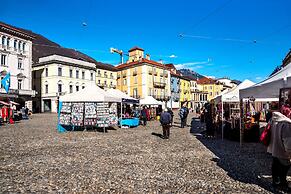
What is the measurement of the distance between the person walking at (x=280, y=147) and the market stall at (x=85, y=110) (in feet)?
34.7

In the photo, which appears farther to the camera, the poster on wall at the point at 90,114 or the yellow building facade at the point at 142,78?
the yellow building facade at the point at 142,78

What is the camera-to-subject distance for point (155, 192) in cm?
452

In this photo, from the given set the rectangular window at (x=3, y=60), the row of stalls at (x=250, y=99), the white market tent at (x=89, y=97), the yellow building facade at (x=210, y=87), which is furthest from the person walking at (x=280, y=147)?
the yellow building facade at (x=210, y=87)

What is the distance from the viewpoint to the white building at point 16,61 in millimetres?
41125

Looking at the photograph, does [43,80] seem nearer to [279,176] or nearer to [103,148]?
[103,148]

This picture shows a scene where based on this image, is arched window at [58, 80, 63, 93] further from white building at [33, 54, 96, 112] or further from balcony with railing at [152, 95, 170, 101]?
balcony with railing at [152, 95, 170, 101]

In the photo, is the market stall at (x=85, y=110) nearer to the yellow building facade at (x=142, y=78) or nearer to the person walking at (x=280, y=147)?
the person walking at (x=280, y=147)

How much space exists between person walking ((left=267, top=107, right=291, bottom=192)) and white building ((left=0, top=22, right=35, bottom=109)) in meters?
42.6

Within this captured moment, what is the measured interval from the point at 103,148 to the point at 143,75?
171ft

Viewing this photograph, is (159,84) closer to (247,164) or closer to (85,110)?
(85,110)

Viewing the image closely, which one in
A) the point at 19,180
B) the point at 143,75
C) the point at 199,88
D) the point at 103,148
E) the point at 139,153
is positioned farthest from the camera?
the point at 199,88

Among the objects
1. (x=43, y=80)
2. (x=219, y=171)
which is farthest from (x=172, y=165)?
(x=43, y=80)

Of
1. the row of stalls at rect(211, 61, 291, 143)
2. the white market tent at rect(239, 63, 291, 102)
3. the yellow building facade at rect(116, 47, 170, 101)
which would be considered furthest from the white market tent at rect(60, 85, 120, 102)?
the yellow building facade at rect(116, 47, 170, 101)

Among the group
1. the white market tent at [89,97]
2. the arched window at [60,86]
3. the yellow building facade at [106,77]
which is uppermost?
the yellow building facade at [106,77]
